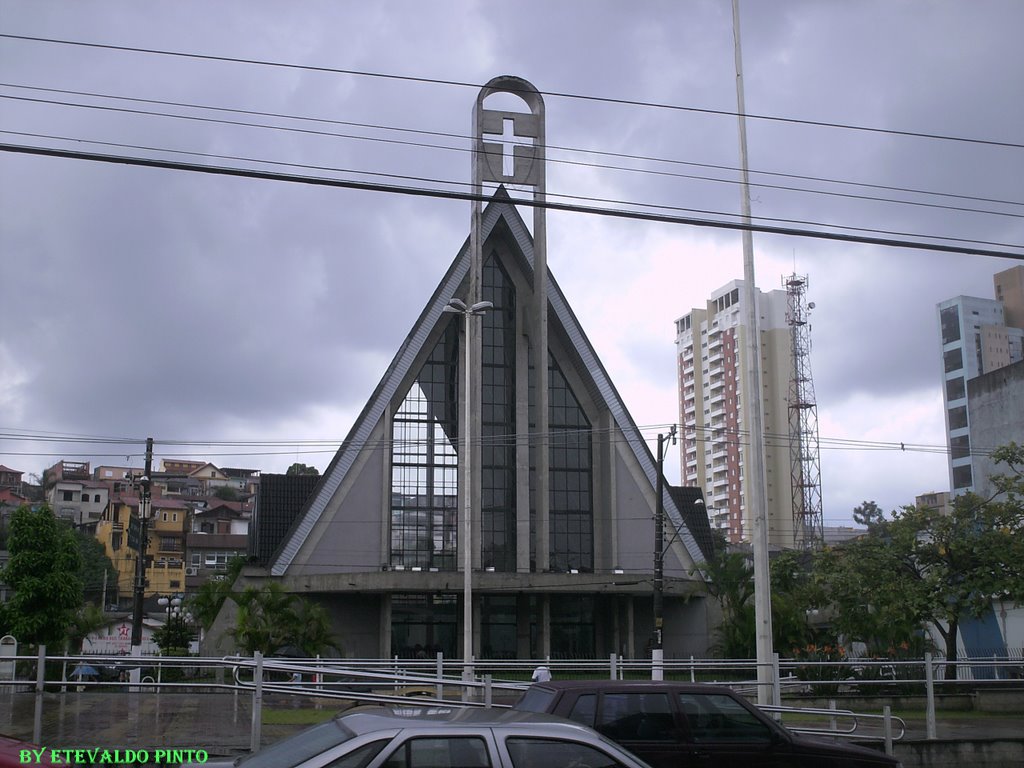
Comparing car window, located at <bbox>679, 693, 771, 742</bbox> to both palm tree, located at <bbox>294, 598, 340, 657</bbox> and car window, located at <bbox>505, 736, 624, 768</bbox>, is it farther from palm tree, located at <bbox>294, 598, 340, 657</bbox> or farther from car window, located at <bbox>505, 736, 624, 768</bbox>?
palm tree, located at <bbox>294, 598, 340, 657</bbox>

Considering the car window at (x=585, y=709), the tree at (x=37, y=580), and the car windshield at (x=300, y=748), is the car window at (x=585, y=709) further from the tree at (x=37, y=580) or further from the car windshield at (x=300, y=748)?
the tree at (x=37, y=580)

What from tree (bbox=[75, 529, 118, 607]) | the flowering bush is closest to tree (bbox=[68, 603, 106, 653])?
the flowering bush

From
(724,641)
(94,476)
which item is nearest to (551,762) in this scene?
(724,641)

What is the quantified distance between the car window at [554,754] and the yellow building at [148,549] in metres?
82.9

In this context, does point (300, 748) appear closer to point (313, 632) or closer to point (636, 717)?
point (636, 717)

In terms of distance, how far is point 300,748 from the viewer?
664cm

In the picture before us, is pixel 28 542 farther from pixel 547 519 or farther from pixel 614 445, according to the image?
pixel 614 445

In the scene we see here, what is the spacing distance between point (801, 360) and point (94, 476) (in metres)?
81.3

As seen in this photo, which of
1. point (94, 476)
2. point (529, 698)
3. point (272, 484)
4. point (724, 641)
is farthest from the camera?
point (94, 476)

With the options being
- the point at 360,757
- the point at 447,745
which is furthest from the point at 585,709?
the point at 360,757

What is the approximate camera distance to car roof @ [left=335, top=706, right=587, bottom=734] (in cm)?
652

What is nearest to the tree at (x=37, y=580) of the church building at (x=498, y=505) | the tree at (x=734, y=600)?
the church building at (x=498, y=505)

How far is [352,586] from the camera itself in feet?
130

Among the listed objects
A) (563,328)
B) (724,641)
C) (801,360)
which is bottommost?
(724,641)
